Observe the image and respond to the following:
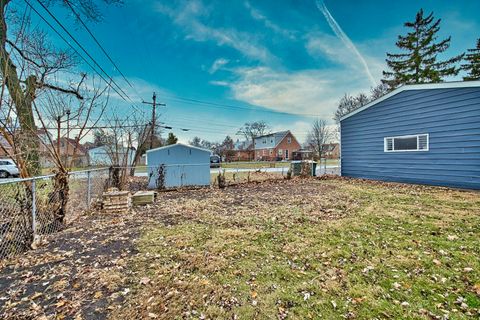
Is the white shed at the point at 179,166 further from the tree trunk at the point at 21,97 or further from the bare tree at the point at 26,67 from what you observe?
the tree trunk at the point at 21,97

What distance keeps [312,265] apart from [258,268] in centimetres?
69

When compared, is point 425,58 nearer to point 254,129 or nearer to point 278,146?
point 278,146

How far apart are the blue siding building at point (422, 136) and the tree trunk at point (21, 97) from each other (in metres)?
11.2

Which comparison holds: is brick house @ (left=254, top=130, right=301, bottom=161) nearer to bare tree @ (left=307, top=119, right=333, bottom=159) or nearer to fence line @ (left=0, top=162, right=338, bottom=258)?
bare tree @ (left=307, top=119, right=333, bottom=159)

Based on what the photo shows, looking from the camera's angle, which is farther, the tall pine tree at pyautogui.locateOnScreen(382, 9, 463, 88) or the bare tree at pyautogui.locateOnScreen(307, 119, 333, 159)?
the bare tree at pyautogui.locateOnScreen(307, 119, 333, 159)

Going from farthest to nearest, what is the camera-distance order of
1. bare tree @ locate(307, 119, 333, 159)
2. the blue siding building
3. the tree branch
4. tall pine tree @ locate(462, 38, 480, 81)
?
1. bare tree @ locate(307, 119, 333, 159)
2. tall pine tree @ locate(462, 38, 480, 81)
3. the blue siding building
4. the tree branch

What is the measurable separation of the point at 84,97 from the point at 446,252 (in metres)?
7.93

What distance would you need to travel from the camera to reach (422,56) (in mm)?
21406

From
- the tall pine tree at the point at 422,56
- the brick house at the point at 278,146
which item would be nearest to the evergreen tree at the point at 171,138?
the brick house at the point at 278,146

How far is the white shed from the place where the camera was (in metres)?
10.3

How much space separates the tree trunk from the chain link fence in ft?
1.53

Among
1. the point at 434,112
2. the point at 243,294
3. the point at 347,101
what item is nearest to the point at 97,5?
the point at 243,294

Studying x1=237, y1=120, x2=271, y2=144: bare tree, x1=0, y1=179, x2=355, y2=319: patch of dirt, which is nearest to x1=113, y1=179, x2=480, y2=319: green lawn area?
x1=0, y1=179, x2=355, y2=319: patch of dirt

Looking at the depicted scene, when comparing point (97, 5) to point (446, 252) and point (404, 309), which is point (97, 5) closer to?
point (404, 309)
